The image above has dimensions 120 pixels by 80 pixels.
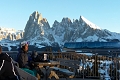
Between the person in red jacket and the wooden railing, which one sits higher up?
the person in red jacket

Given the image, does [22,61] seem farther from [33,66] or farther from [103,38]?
[103,38]

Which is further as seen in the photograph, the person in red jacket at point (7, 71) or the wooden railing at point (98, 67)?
the wooden railing at point (98, 67)

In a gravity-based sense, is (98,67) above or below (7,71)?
below

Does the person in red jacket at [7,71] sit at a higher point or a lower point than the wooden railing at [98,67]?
higher

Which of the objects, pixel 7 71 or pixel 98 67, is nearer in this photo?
pixel 7 71

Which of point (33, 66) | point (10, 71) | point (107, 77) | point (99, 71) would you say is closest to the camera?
point (10, 71)

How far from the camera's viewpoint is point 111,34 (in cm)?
18488

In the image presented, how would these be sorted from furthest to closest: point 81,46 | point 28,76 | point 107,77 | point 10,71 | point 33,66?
point 81,46 → point 107,77 → point 33,66 → point 28,76 → point 10,71

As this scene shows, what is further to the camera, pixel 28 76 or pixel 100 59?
pixel 100 59

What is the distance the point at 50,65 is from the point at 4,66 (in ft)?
11.6

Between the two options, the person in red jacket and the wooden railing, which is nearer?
the person in red jacket

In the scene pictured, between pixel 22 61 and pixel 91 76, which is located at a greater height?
pixel 22 61

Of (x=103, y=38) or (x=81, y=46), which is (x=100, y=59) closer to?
(x=81, y=46)

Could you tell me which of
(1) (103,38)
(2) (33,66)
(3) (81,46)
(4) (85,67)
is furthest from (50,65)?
(1) (103,38)
